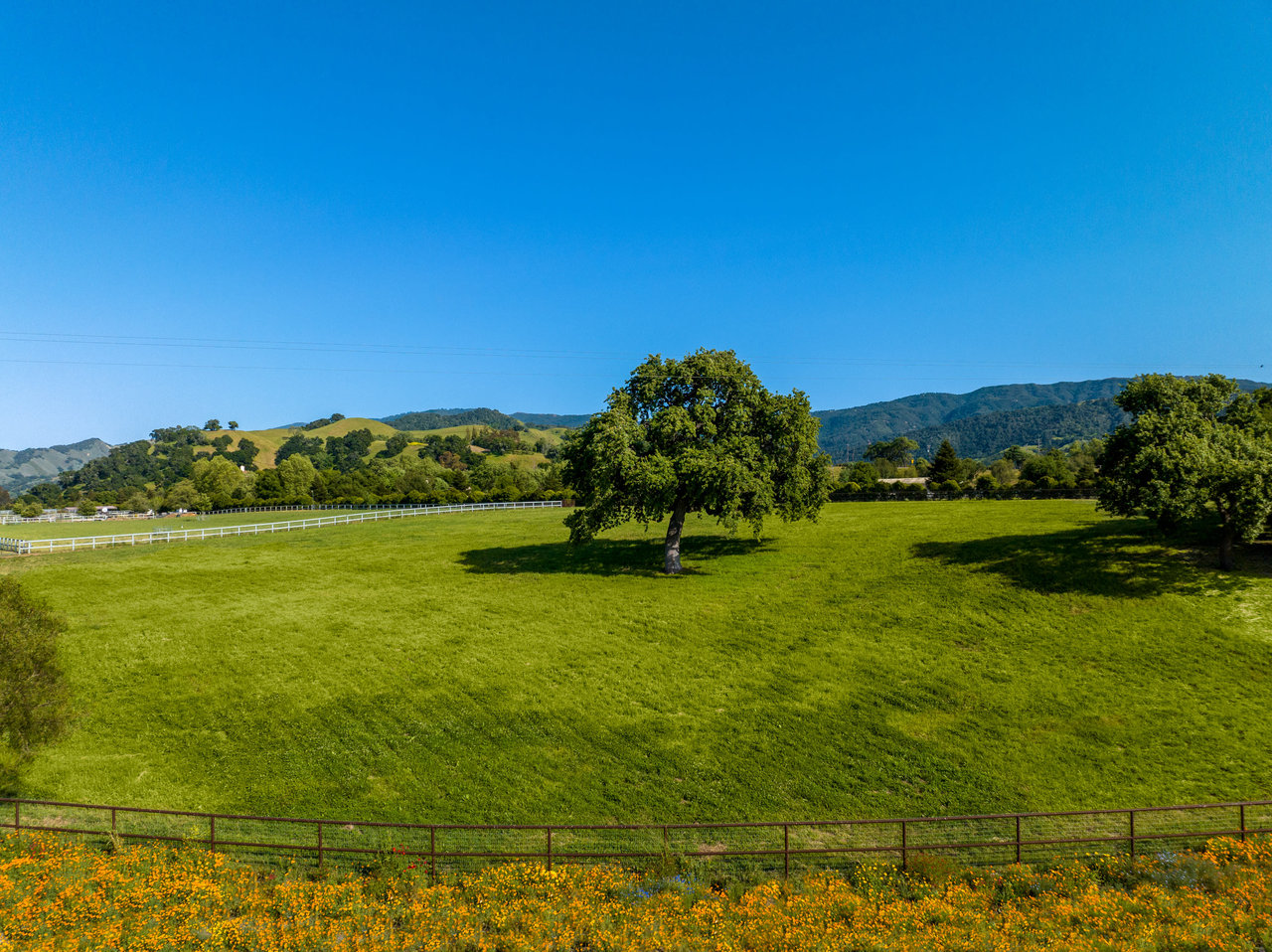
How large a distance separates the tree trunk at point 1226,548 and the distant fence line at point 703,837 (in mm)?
20965

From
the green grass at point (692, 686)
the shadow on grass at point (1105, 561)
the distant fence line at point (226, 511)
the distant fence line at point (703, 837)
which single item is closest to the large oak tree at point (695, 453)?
the green grass at point (692, 686)

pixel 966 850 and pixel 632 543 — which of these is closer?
pixel 966 850

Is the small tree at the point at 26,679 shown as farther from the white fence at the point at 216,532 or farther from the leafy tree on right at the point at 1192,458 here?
the white fence at the point at 216,532

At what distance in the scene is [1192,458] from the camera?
100ft

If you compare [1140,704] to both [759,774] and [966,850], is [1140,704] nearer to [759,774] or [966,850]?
[966,850]

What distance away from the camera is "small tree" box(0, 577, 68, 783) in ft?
57.6

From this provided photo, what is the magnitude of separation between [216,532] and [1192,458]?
79.8 m

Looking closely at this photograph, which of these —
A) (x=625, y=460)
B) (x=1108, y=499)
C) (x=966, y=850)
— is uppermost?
(x=625, y=460)

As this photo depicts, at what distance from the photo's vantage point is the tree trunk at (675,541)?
42.1 meters

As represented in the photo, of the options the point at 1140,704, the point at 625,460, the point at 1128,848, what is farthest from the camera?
the point at 625,460

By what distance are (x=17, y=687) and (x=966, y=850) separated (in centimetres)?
2580

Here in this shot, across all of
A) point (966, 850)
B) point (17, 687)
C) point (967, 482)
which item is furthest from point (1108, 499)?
point (967, 482)

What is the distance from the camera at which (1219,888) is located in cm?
1308

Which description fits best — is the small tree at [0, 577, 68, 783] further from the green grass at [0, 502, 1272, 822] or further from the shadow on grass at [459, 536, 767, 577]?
the shadow on grass at [459, 536, 767, 577]
